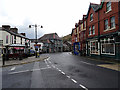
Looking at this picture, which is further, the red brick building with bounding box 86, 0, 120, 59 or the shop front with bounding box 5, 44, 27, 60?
the shop front with bounding box 5, 44, 27, 60

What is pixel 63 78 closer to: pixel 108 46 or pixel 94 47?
pixel 108 46

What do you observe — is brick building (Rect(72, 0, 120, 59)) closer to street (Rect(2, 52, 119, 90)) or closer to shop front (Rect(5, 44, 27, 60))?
street (Rect(2, 52, 119, 90))

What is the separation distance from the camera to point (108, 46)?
16.0m

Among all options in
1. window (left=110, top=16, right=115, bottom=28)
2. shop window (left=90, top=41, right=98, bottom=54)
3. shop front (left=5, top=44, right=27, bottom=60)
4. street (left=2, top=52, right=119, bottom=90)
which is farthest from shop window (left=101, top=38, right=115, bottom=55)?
shop front (left=5, top=44, right=27, bottom=60)

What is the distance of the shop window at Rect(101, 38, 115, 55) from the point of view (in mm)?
14938

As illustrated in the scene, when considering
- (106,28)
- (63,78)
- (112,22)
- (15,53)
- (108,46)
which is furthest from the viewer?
(15,53)

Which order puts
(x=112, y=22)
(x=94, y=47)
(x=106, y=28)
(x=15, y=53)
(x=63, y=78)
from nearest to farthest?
(x=63, y=78) < (x=112, y=22) < (x=106, y=28) < (x=15, y=53) < (x=94, y=47)

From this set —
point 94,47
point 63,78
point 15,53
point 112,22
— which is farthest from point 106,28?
point 15,53

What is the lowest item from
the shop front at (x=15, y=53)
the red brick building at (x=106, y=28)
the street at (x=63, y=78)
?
the street at (x=63, y=78)

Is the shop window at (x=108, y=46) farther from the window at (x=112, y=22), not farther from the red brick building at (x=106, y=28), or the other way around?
the window at (x=112, y=22)

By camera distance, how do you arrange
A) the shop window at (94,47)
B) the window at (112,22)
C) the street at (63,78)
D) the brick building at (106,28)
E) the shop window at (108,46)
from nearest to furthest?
the street at (63,78) → the brick building at (106,28) → the shop window at (108,46) → the window at (112,22) → the shop window at (94,47)

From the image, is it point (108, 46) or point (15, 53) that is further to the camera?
point (15, 53)

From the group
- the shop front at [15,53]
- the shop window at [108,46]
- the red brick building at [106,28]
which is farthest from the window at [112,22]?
the shop front at [15,53]

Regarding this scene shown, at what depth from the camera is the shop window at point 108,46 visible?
14.9m
